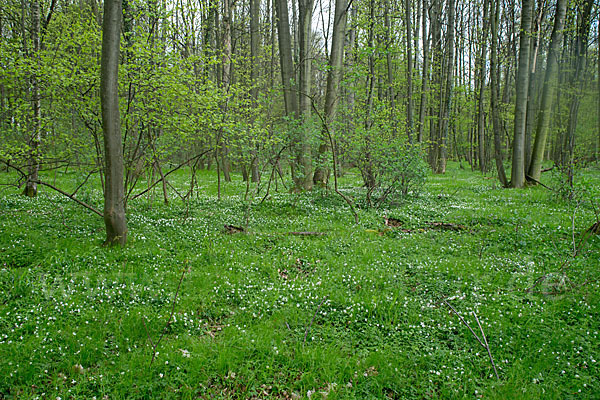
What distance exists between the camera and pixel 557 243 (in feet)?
22.9

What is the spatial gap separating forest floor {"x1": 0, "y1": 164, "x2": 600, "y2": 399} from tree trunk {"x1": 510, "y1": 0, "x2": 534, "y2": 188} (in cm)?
668

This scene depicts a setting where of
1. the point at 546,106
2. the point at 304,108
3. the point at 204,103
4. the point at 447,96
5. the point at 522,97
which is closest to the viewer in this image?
the point at 204,103

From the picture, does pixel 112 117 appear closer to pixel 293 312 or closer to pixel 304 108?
pixel 293 312

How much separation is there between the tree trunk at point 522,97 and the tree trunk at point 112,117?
1440cm

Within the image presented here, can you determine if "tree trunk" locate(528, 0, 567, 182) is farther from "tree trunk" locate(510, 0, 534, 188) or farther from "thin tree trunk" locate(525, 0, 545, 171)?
"tree trunk" locate(510, 0, 534, 188)

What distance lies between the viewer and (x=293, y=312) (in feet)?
15.7

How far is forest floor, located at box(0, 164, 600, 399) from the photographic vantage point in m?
3.55

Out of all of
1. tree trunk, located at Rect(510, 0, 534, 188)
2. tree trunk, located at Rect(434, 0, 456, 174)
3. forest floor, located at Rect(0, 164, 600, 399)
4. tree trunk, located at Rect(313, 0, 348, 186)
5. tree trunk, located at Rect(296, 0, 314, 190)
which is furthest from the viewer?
tree trunk, located at Rect(434, 0, 456, 174)

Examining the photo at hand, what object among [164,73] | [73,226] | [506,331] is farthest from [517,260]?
[73,226]

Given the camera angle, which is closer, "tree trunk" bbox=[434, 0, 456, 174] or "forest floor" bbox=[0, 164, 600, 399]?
"forest floor" bbox=[0, 164, 600, 399]

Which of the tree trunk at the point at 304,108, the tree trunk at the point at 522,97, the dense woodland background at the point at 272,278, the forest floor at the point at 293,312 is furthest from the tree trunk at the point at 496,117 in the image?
the tree trunk at the point at 304,108

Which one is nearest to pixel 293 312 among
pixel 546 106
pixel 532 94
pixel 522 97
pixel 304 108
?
pixel 304 108

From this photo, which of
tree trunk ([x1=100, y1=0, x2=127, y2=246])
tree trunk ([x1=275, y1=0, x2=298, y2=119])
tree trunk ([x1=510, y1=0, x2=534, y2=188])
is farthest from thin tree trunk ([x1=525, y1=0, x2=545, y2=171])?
tree trunk ([x1=100, y1=0, x2=127, y2=246])

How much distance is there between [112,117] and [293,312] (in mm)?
4960
